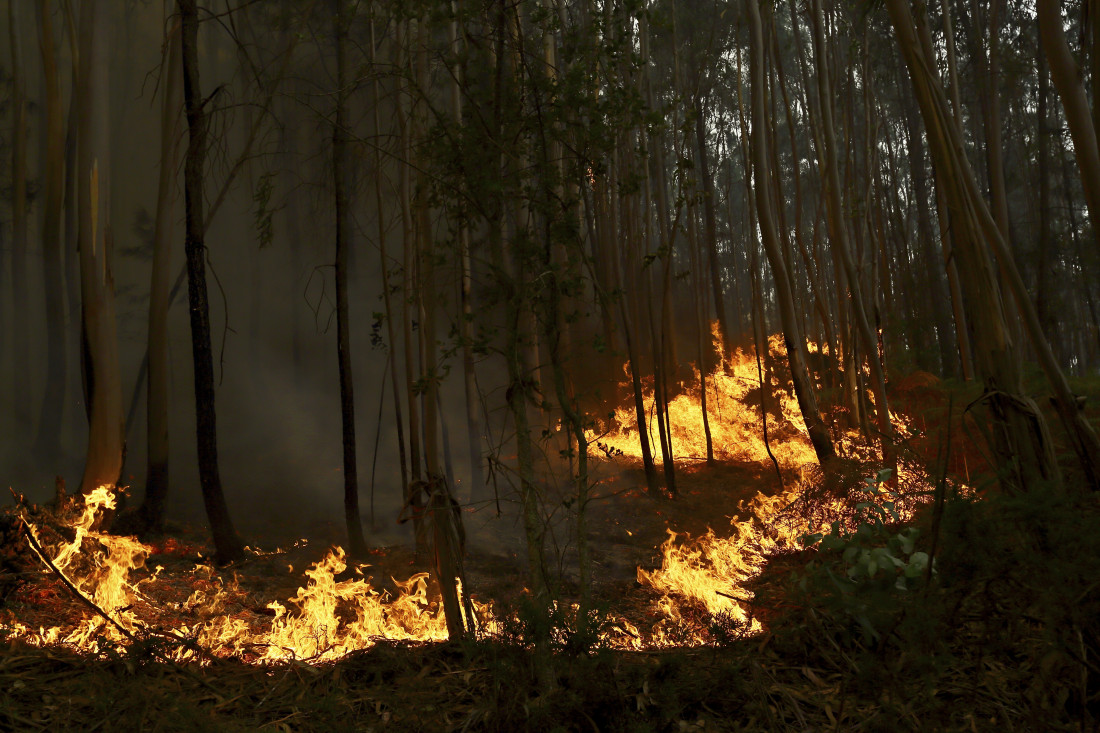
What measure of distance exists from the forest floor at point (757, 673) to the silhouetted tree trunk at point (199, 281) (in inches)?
119

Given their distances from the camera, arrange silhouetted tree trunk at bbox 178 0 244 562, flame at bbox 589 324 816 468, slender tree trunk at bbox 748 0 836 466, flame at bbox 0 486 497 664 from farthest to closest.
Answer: flame at bbox 589 324 816 468, slender tree trunk at bbox 748 0 836 466, silhouetted tree trunk at bbox 178 0 244 562, flame at bbox 0 486 497 664

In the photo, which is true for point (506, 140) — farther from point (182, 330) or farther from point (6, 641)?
point (182, 330)

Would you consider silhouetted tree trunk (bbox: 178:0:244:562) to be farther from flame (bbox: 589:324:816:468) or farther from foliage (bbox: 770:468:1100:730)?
flame (bbox: 589:324:816:468)

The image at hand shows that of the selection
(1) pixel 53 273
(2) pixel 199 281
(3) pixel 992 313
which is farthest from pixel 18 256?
(3) pixel 992 313

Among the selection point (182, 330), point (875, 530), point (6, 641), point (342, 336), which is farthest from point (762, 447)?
point (6, 641)

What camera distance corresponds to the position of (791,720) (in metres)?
1.91

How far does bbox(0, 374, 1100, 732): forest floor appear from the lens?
1730 millimetres

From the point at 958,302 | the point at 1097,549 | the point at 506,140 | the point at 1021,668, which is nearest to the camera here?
the point at 1097,549

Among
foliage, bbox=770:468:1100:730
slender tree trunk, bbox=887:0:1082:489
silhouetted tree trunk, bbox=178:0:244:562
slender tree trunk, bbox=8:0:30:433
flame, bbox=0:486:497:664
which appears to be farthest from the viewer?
slender tree trunk, bbox=8:0:30:433

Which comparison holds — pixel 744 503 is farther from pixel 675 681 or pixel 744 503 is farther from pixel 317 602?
pixel 675 681

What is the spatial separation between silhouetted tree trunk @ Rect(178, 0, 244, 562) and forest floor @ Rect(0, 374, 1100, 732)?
9.91ft

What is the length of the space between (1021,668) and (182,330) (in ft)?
31.0

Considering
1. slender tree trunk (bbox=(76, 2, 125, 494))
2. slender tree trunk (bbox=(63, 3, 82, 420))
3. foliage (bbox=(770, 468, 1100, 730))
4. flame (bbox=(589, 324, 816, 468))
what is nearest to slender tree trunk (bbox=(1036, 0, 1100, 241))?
foliage (bbox=(770, 468, 1100, 730))

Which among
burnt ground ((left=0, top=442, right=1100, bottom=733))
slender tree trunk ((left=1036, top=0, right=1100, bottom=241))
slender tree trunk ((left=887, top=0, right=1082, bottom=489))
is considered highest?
slender tree trunk ((left=1036, top=0, right=1100, bottom=241))
